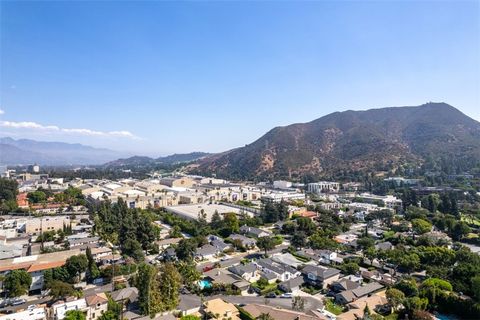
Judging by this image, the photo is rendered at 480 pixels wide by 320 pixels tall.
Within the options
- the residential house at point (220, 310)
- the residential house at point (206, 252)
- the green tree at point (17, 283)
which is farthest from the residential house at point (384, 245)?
the green tree at point (17, 283)

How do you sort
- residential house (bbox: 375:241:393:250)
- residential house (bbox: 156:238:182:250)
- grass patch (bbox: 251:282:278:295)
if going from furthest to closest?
residential house (bbox: 156:238:182:250) < residential house (bbox: 375:241:393:250) < grass patch (bbox: 251:282:278:295)

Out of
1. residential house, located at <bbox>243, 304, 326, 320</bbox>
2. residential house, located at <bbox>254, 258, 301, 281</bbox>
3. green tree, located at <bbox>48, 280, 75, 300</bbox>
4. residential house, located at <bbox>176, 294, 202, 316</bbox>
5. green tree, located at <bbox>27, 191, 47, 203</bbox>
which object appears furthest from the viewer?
green tree, located at <bbox>27, 191, 47, 203</bbox>

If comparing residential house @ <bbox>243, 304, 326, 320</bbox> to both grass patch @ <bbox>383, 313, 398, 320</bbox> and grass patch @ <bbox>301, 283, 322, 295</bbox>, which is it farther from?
grass patch @ <bbox>301, 283, 322, 295</bbox>

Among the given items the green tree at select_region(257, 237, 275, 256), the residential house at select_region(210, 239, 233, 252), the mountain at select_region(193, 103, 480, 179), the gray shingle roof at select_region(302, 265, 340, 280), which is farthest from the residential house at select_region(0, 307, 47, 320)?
the mountain at select_region(193, 103, 480, 179)

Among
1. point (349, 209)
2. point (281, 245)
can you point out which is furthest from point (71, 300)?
point (349, 209)

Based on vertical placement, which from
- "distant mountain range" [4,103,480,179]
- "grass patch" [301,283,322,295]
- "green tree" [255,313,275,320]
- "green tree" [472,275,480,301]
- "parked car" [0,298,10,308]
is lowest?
"grass patch" [301,283,322,295]

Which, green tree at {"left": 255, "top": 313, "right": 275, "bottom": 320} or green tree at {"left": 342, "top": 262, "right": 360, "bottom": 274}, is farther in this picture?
green tree at {"left": 342, "top": 262, "right": 360, "bottom": 274}
